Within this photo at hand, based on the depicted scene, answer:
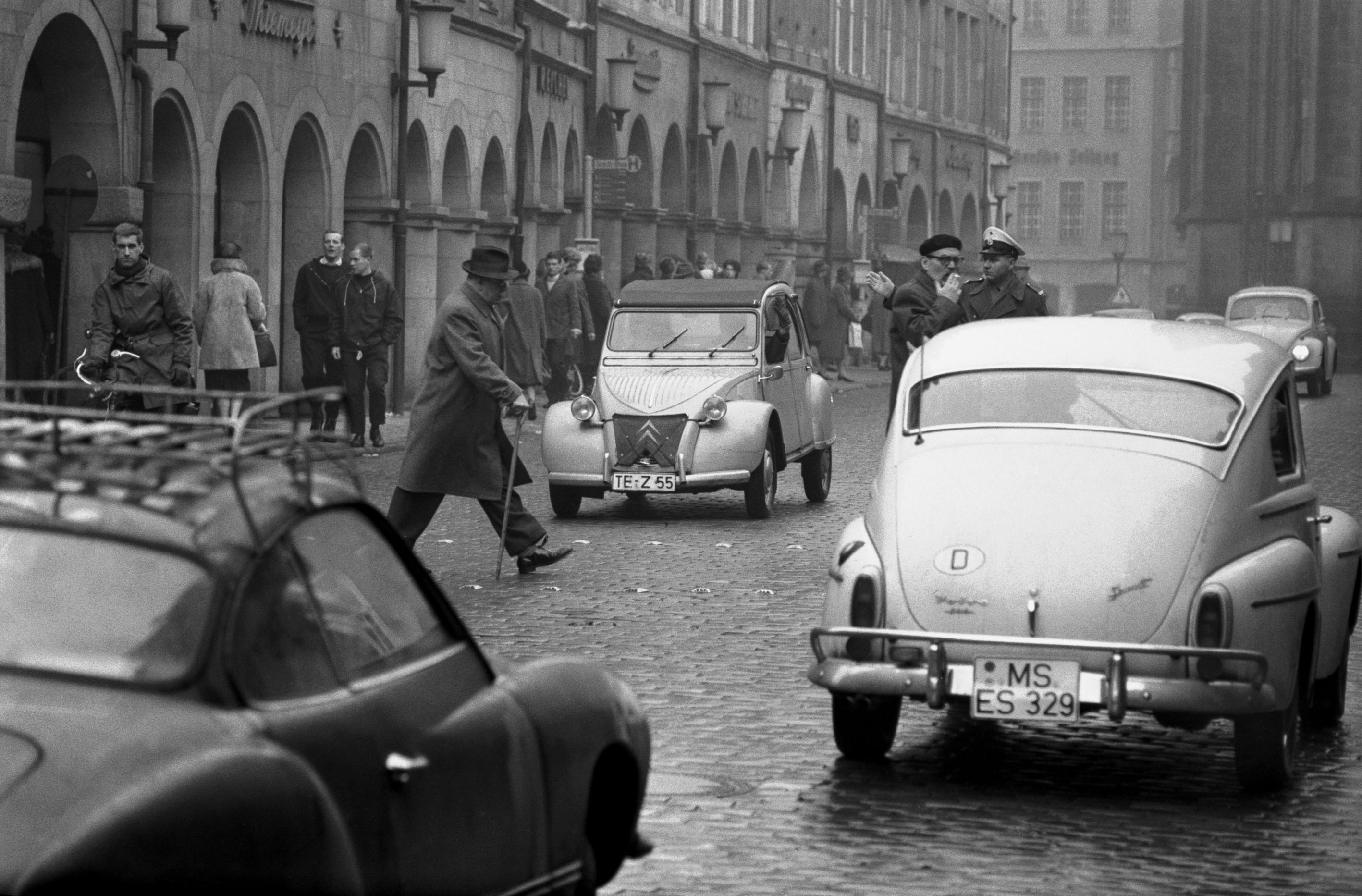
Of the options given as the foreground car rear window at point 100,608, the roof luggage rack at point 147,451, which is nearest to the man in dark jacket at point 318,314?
the roof luggage rack at point 147,451

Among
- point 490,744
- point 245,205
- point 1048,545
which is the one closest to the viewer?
point 490,744

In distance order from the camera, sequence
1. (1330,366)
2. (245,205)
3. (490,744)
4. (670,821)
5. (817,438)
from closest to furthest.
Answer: (490,744) < (670,821) < (817,438) < (245,205) < (1330,366)

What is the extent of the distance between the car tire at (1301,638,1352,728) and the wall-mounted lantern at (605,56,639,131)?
31283 millimetres

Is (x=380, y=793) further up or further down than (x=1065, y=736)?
further up

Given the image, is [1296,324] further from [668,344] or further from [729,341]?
[668,344]

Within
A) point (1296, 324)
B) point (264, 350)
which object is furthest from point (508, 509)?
point (1296, 324)

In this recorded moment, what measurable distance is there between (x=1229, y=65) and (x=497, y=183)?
3805cm

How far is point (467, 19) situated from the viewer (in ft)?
117

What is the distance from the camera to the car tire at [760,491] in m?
18.3

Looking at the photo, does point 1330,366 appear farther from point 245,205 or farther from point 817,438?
point 817,438

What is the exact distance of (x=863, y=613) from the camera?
8.37 meters

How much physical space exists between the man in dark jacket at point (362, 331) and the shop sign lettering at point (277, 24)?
4713 mm

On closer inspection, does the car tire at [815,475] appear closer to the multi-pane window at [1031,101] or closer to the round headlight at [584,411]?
the round headlight at [584,411]

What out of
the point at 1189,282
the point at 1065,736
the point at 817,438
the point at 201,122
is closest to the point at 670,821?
the point at 1065,736
